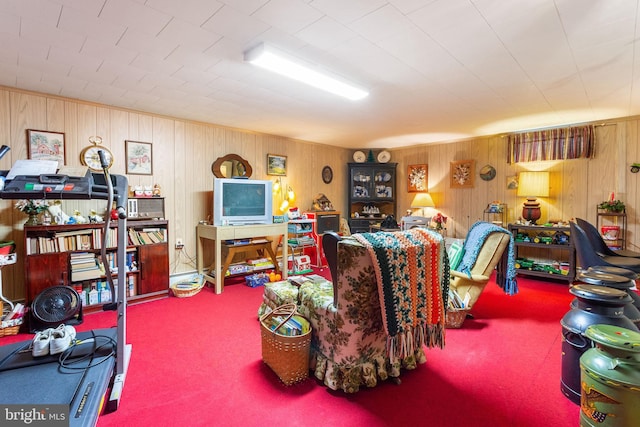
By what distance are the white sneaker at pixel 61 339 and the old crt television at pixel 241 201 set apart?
218cm

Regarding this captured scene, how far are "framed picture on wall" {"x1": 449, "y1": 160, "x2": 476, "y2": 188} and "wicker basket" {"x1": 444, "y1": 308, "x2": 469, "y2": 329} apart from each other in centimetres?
326

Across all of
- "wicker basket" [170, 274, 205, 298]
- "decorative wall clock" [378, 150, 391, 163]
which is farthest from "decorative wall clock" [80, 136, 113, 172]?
"decorative wall clock" [378, 150, 391, 163]

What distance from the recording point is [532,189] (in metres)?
4.42

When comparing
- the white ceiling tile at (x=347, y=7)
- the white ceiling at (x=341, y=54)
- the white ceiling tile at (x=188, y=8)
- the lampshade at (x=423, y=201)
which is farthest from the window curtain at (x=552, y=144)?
the white ceiling tile at (x=188, y=8)

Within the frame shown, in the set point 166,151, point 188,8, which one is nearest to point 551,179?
point 188,8

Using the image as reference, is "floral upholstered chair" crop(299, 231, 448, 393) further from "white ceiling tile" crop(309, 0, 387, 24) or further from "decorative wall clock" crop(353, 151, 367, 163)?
"decorative wall clock" crop(353, 151, 367, 163)

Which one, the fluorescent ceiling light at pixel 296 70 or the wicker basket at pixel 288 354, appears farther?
the fluorescent ceiling light at pixel 296 70

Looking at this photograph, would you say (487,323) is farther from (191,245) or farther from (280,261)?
(191,245)

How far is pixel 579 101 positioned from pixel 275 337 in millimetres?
3981

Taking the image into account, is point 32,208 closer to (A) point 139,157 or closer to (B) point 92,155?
(B) point 92,155

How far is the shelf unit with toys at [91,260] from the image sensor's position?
294 cm

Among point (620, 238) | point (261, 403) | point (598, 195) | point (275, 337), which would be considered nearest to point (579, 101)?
point (598, 195)

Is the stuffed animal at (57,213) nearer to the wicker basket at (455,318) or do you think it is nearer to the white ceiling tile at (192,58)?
the white ceiling tile at (192,58)

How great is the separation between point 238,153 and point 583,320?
4384 mm
